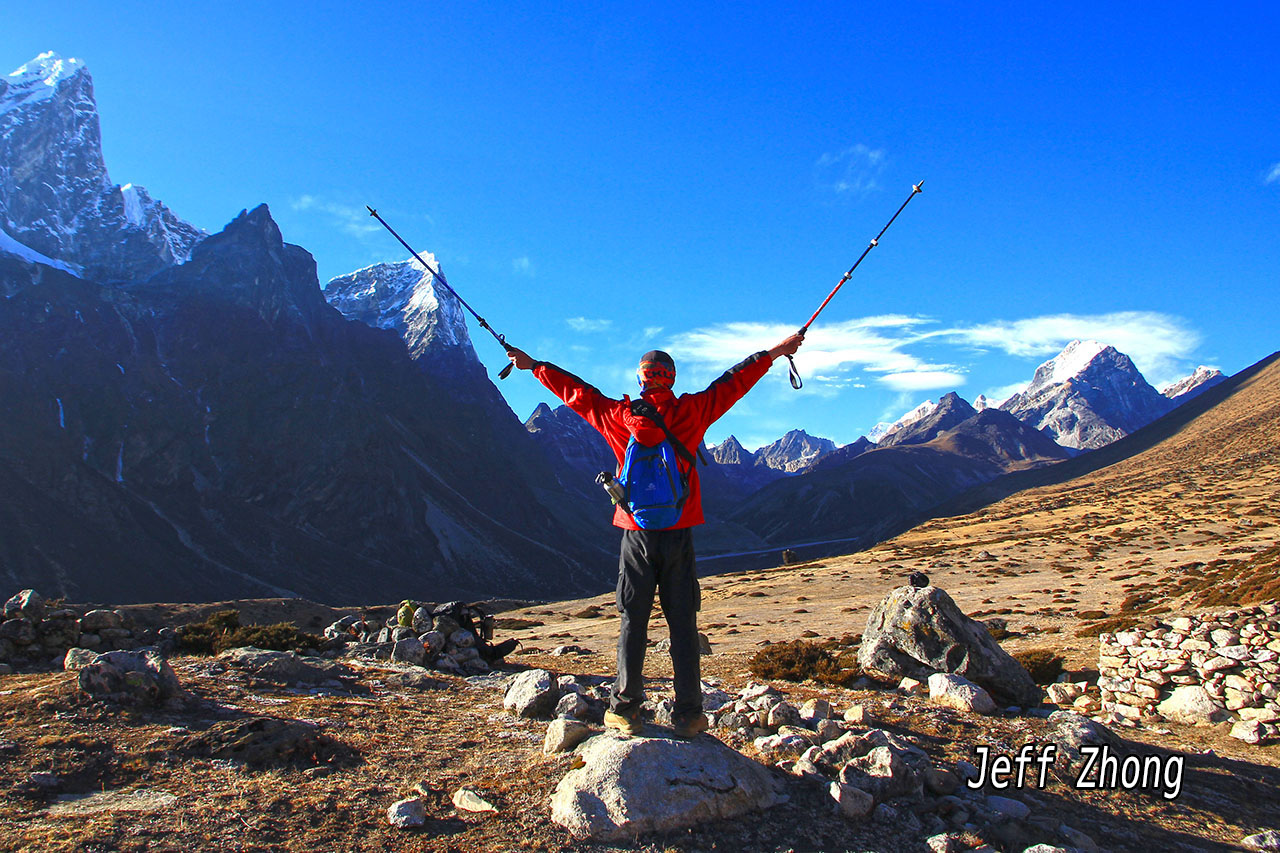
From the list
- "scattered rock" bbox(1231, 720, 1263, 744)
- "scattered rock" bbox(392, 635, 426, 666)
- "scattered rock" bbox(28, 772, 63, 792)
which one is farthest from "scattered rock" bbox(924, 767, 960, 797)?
"scattered rock" bbox(392, 635, 426, 666)

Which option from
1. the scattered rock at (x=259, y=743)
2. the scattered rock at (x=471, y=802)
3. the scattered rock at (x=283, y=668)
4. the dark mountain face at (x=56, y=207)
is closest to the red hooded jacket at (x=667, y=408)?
the scattered rock at (x=471, y=802)

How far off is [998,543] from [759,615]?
4242 centimetres

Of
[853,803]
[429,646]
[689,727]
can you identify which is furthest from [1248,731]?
[429,646]

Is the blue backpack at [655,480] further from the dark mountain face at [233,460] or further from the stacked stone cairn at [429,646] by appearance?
the dark mountain face at [233,460]

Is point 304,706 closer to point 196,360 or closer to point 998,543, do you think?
point 998,543

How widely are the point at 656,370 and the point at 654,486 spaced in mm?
1210

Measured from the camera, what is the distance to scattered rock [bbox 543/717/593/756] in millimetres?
Answer: 6953

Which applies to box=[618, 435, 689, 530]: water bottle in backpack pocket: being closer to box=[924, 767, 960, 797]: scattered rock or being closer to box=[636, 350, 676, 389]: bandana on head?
box=[636, 350, 676, 389]: bandana on head

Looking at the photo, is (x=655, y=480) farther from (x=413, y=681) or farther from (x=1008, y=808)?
(x=413, y=681)

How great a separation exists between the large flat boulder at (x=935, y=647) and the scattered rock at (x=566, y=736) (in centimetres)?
687

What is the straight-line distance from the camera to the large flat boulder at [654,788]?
546cm

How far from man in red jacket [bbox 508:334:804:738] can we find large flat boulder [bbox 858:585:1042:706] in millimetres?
6495

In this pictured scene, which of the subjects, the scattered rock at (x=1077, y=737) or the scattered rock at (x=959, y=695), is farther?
the scattered rock at (x=959, y=695)

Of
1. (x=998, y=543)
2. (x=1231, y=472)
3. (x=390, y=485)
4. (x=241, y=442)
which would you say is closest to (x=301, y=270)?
(x=241, y=442)
